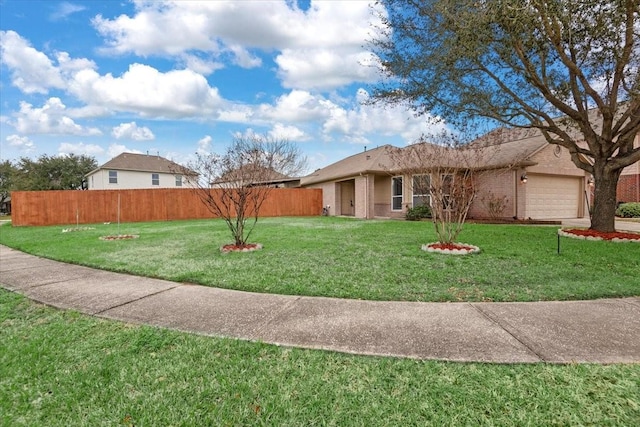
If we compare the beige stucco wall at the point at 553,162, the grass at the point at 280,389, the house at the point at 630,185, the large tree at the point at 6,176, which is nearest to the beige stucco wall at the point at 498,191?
the beige stucco wall at the point at 553,162

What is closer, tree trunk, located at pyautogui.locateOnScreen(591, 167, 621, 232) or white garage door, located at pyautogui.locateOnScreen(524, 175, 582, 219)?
tree trunk, located at pyautogui.locateOnScreen(591, 167, 621, 232)

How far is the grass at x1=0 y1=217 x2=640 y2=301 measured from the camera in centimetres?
439

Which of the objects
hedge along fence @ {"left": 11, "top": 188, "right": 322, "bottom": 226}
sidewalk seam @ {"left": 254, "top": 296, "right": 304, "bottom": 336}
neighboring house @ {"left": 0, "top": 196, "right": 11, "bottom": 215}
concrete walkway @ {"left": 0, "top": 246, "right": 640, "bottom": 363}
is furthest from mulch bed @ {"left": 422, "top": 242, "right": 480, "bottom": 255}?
neighboring house @ {"left": 0, "top": 196, "right": 11, "bottom": 215}

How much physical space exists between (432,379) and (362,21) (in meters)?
11.3

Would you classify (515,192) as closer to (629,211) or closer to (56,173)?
(629,211)

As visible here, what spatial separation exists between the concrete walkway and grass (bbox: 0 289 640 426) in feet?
0.66

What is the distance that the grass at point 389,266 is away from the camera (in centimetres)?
439

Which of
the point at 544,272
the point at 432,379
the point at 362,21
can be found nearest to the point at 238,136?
the point at 362,21

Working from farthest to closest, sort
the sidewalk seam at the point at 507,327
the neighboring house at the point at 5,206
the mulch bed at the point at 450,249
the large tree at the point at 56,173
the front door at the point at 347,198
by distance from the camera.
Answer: the neighboring house at the point at 5,206, the large tree at the point at 56,173, the front door at the point at 347,198, the mulch bed at the point at 450,249, the sidewalk seam at the point at 507,327

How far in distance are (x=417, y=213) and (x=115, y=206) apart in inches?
673

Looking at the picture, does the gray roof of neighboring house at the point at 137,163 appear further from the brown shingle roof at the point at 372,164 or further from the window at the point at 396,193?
the window at the point at 396,193

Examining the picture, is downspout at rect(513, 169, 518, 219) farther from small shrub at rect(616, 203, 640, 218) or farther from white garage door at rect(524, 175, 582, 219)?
small shrub at rect(616, 203, 640, 218)

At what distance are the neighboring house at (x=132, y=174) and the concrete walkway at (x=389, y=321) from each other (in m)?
27.1

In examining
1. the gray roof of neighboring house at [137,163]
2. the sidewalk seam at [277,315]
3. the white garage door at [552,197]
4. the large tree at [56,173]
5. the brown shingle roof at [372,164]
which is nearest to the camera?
the sidewalk seam at [277,315]
